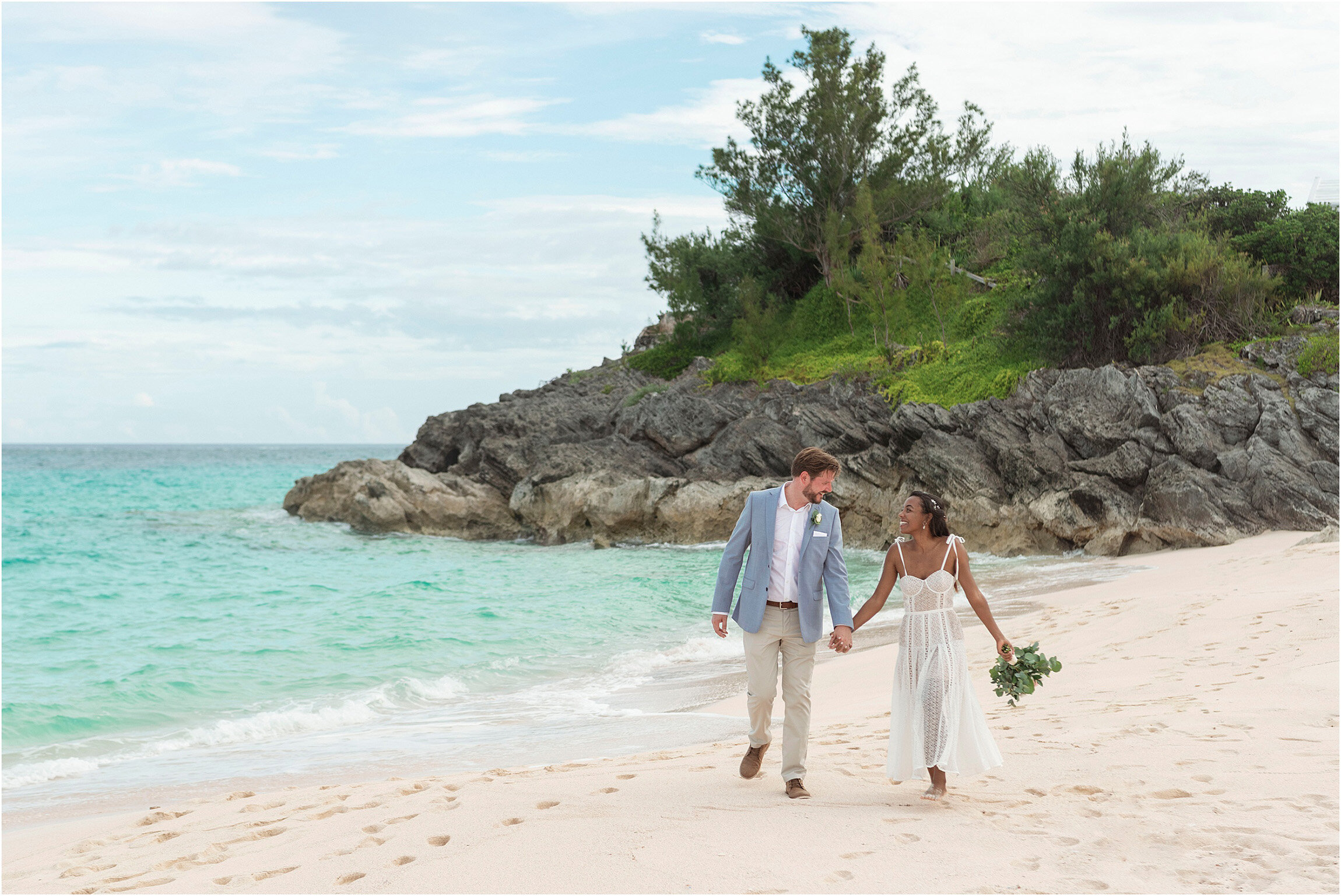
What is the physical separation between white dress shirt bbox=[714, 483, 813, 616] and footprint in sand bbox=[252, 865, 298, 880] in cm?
272

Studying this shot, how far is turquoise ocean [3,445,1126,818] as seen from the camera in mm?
7613

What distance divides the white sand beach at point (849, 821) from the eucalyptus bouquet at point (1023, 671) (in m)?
0.56

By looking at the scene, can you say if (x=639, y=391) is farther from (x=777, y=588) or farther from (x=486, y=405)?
(x=777, y=588)

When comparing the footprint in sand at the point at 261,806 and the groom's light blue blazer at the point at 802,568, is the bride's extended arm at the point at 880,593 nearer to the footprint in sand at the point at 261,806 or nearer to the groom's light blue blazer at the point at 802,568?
the groom's light blue blazer at the point at 802,568

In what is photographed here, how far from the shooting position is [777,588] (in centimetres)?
505

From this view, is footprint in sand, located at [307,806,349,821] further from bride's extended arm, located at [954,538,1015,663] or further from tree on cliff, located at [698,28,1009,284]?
tree on cliff, located at [698,28,1009,284]

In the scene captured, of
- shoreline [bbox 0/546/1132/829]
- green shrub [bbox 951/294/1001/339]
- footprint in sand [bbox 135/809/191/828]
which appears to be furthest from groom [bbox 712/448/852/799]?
green shrub [bbox 951/294/1001/339]

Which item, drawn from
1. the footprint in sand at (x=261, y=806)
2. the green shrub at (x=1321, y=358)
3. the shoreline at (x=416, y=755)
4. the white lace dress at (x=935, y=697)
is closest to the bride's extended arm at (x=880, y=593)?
the white lace dress at (x=935, y=697)

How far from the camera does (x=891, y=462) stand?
71.4ft

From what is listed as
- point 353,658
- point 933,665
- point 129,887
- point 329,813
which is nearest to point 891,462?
point 353,658

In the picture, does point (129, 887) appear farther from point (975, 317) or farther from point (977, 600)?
point (975, 317)

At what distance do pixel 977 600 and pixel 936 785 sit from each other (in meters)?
0.99

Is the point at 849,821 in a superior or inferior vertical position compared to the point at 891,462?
inferior

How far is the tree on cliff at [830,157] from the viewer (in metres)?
32.0
